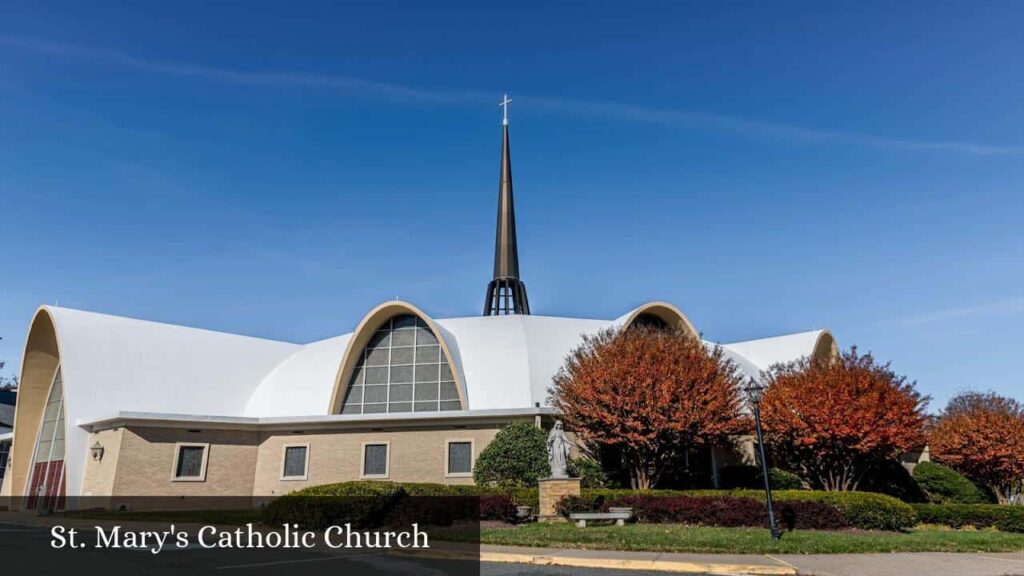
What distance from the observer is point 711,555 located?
38.9 feet

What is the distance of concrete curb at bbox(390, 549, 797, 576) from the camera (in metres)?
10.4

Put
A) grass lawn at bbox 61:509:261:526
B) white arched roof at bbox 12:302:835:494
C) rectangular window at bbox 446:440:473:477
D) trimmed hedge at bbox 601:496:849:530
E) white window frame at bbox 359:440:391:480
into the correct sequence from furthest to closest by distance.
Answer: white arched roof at bbox 12:302:835:494 < white window frame at bbox 359:440:391:480 < rectangular window at bbox 446:440:473:477 < grass lawn at bbox 61:509:261:526 < trimmed hedge at bbox 601:496:849:530

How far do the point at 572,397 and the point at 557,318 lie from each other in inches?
310

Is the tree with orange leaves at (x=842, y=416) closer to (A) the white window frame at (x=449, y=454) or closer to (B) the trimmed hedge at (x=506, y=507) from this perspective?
(B) the trimmed hedge at (x=506, y=507)

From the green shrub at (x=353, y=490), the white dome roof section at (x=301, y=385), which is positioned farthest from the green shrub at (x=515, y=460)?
the white dome roof section at (x=301, y=385)

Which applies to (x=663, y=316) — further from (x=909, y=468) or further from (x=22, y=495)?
(x=22, y=495)

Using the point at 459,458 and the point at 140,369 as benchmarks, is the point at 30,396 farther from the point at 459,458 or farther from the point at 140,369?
the point at 459,458

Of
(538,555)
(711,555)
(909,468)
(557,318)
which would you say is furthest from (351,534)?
(909,468)

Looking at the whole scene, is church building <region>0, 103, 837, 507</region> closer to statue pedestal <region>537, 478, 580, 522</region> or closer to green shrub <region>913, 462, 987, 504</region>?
statue pedestal <region>537, 478, 580, 522</region>

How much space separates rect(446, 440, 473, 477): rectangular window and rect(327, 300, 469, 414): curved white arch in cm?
243

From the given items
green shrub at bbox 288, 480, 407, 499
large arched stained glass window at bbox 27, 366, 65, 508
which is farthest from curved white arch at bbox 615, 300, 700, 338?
large arched stained glass window at bbox 27, 366, 65, 508

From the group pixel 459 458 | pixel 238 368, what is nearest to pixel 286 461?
pixel 238 368

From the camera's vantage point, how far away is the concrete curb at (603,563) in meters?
10.4

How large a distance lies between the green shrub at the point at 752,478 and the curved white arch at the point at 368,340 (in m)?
11.4
